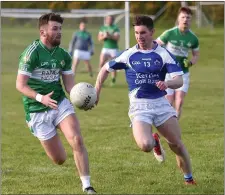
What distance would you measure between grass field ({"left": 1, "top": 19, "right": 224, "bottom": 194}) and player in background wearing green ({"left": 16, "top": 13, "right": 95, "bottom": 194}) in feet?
1.69

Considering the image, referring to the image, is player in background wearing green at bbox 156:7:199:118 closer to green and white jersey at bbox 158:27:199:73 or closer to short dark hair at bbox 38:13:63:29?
green and white jersey at bbox 158:27:199:73

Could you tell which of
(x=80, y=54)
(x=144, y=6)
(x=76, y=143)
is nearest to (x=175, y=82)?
(x=76, y=143)

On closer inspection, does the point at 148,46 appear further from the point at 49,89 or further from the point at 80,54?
the point at 80,54

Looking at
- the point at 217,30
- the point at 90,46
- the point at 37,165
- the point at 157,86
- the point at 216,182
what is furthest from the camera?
the point at 217,30

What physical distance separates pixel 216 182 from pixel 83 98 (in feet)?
6.57

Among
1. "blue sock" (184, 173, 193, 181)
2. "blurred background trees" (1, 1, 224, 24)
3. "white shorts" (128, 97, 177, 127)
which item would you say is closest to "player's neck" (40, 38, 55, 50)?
"white shorts" (128, 97, 177, 127)

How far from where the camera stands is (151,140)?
7.89 meters

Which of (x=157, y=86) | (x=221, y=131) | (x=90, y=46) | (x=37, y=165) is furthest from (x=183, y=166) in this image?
(x=90, y=46)

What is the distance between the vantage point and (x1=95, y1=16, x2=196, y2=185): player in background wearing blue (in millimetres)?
7965

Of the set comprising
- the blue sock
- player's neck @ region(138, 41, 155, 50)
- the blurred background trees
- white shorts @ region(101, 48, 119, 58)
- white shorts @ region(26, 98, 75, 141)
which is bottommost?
the blurred background trees

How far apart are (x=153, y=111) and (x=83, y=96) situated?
0.88 meters

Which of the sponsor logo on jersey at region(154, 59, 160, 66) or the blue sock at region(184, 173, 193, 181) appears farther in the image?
the blue sock at region(184, 173, 193, 181)

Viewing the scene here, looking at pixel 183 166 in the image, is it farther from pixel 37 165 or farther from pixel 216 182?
pixel 37 165

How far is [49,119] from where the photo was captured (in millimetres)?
7918
